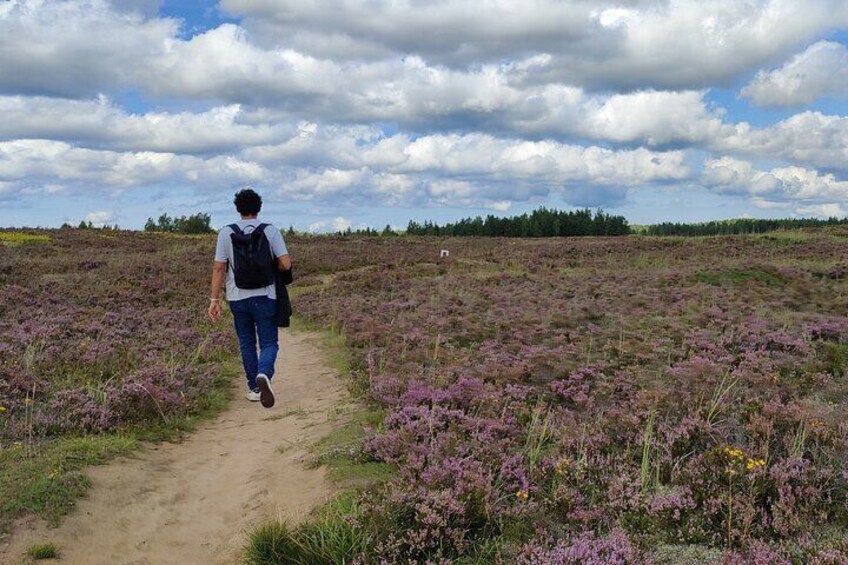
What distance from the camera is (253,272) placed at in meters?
8.45

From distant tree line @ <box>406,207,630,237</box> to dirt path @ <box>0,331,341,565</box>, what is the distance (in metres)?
99.6

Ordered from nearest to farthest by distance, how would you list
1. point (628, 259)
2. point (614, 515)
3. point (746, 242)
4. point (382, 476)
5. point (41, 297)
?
point (614, 515), point (382, 476), point (41, 297), point (628, 259), point (746, 242)

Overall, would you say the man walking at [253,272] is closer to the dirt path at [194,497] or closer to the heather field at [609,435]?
the dirt path at [194,497]

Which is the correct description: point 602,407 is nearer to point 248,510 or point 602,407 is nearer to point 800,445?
point 800,445

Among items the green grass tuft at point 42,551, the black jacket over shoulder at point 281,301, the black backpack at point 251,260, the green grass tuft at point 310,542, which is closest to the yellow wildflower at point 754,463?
the green grass tuft at point 310,542

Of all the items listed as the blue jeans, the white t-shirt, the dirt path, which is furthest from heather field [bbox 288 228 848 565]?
the white t-shirt

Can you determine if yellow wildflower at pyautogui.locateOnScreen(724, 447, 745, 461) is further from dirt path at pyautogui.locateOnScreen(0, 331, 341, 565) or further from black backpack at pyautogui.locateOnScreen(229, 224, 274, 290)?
black backpack at pyautogui.locateOnScreen(229, 224, 274, 290)

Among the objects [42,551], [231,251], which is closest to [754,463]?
[42,551]

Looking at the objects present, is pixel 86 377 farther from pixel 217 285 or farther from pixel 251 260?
pixel 251 260

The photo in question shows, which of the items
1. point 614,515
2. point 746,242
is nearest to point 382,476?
point 614,515

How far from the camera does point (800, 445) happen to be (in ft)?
18.4

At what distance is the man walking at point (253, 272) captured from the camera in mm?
8461

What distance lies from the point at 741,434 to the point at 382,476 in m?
3.62

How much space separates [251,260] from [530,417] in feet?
13.9
